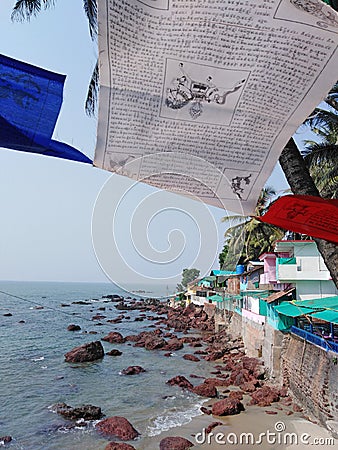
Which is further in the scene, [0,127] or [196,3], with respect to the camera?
[0,127]

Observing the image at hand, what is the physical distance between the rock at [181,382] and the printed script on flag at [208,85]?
16.5 metres

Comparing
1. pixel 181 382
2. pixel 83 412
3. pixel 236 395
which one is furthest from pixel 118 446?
pixel 181 382

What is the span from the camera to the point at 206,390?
613 inches

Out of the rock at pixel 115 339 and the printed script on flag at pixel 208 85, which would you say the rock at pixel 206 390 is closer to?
the printed script on flag at pixel 208 85

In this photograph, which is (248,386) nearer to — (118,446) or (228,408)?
(228,408)

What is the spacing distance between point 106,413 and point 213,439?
16.1 feet

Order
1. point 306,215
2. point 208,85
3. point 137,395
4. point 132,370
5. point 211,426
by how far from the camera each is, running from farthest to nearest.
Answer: point 132,370 < point 137,395 < point 211,426 < point 306,215 < point 208,85

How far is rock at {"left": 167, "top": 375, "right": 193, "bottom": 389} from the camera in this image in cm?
1709

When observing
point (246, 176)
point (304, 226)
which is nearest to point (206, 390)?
point (304, 226)

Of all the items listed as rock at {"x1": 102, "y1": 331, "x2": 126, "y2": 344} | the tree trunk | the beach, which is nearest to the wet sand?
the beach

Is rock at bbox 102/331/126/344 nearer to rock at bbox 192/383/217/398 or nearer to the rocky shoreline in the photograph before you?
the rocky shoreline

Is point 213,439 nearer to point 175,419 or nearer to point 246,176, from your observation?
point 175,419

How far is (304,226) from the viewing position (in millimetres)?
3066

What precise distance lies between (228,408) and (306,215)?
11603 mm
